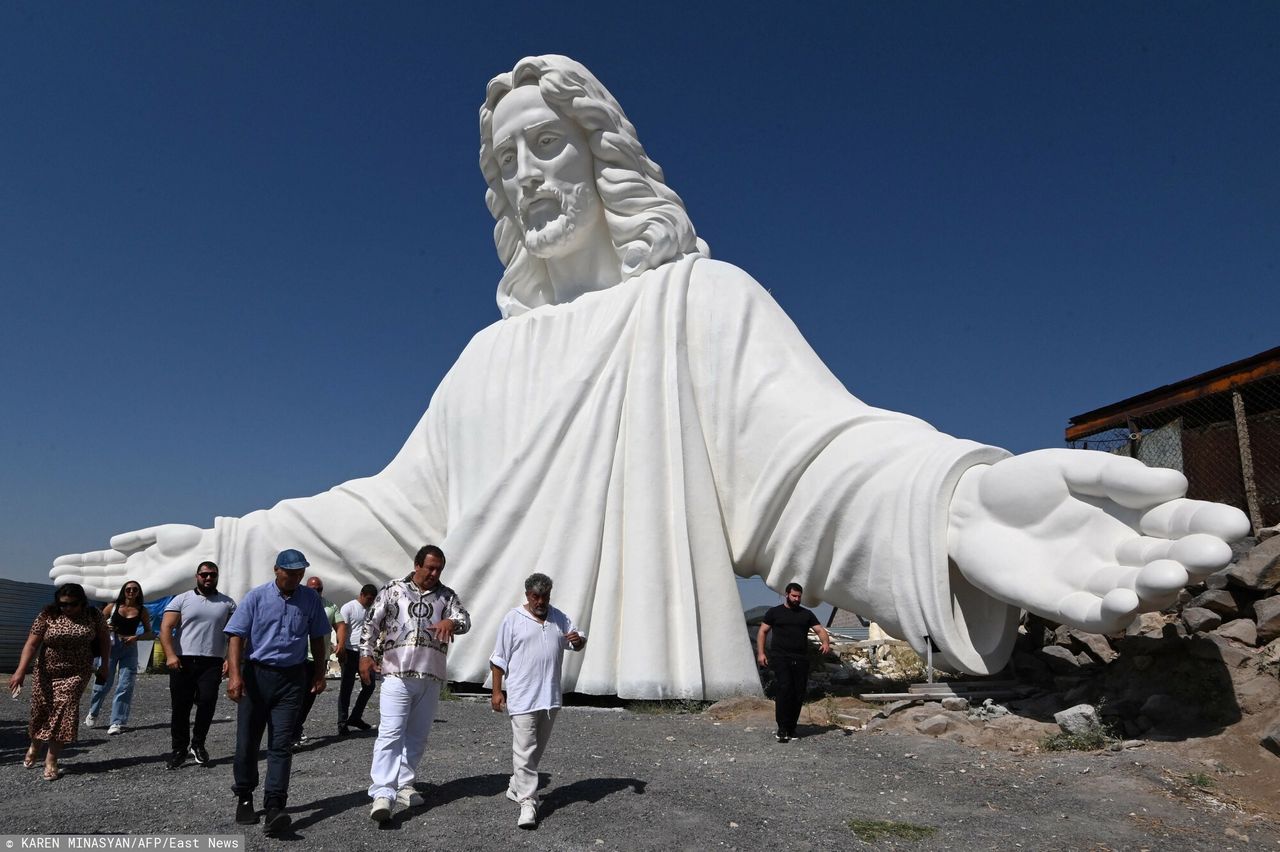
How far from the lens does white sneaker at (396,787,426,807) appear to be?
452 cm

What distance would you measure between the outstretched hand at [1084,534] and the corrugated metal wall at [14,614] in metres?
14.6

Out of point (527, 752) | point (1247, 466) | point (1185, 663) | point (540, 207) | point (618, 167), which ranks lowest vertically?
point (527, 752)

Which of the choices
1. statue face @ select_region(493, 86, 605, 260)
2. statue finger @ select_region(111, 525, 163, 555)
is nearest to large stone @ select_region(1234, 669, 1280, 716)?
statue face @ select_region(493, 86, 605, 260)

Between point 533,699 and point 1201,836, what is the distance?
3252mm

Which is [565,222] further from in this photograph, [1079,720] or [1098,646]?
[1098,646]

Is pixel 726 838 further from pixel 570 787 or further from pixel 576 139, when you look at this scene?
pixel 576 139

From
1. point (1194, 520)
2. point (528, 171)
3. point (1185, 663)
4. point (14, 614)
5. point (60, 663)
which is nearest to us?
point (1194, 520)

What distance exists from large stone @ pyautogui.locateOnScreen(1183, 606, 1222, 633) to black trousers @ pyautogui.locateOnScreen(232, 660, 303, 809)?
294 inches

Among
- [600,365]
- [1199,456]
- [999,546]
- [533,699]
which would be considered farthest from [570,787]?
[1199,456]

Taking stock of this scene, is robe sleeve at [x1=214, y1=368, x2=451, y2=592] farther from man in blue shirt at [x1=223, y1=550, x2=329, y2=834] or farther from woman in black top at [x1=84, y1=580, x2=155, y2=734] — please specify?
man in blue shirt at [x1=223, y1=550, x2=329, y2=834]

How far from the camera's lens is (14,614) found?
50.0ft

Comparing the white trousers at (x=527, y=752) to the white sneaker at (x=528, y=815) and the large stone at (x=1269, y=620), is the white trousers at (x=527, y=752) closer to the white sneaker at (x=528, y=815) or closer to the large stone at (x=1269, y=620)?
the white sneaker at (x=528, y=815)

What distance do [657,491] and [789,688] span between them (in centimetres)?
249

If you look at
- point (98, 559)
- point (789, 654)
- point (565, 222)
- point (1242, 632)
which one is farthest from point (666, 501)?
point (98, 559)
